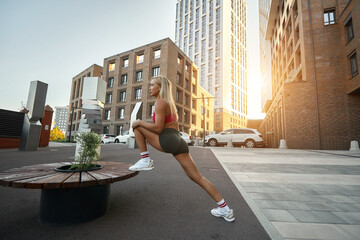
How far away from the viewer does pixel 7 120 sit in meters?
10.2

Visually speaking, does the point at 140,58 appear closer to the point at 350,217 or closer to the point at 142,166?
the point at 142,166

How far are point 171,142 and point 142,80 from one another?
30456 mm

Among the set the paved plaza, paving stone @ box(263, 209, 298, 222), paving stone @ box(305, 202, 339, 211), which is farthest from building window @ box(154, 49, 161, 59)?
paving stone @ box(263, 209, 298, 222)

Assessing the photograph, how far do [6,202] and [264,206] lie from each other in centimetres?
356

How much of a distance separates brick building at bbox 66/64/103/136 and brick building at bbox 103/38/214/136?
5.52m

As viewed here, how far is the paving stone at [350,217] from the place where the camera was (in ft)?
6.73

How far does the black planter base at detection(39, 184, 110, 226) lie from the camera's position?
1861 millimetres

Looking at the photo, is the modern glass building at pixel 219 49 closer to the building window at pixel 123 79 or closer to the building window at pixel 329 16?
the building window at pixel 123 79

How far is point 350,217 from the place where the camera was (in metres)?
2.16

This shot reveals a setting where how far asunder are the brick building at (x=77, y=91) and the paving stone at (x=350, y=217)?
4211cm

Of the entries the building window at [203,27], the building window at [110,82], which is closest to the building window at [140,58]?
the building window at [110,82]

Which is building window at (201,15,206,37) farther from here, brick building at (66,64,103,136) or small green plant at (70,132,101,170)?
small green plant at (70,132,101,170)

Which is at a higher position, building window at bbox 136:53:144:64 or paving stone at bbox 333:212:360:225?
building window at bbox 136:53:144:64

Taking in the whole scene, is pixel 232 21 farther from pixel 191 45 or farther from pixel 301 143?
pixel 301 143
